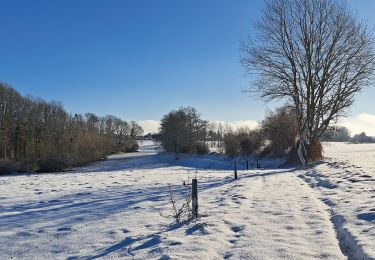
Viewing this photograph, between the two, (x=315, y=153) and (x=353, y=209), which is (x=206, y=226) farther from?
(x=315, y=153)

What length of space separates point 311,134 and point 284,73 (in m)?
4.62

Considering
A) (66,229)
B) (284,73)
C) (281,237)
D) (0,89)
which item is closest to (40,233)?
(66,229)

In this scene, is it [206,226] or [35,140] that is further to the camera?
[35,140]

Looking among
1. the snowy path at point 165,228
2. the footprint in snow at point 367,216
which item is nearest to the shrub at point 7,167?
the snowy path at point 165,228

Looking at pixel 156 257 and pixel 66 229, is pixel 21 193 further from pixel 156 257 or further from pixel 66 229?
pixel 156 257

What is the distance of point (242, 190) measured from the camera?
13305 mm

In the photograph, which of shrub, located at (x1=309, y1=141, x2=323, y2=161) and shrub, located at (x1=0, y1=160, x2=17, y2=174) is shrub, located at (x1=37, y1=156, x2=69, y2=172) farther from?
shrub, located at (x1=309, y1=141, x2=323, y2=161)

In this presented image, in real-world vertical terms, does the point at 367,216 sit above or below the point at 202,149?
below

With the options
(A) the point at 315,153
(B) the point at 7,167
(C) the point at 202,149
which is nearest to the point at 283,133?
(A) the point at 315,153

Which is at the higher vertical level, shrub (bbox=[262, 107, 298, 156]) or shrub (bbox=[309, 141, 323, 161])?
shrub (bbox=[262, 107, 298, 156])

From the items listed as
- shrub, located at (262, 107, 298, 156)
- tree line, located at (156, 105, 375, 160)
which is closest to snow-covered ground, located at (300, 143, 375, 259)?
tree line, located at (156, 105, 375, 160)

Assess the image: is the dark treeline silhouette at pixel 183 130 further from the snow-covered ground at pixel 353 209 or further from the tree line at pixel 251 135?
the snow-covered ground at pixel 353 209

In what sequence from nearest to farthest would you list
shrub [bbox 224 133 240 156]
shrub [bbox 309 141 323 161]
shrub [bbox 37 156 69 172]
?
1. shrub [bbox 309 141 323 161]
2. shrub [bbox 37 156 69 172]
3. shrub [bbox 224 133 240 156]

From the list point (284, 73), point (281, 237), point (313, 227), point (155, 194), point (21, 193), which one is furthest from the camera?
point (284, 73)
